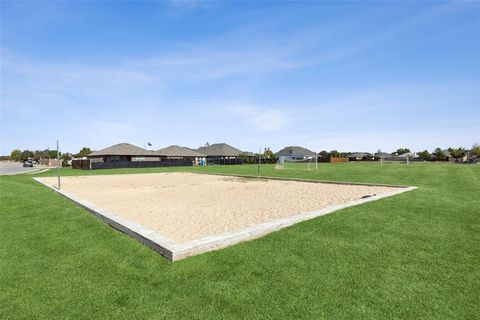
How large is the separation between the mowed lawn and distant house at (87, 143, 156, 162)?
167 feet

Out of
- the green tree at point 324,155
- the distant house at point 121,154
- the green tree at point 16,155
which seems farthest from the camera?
the green tree at point 16,155

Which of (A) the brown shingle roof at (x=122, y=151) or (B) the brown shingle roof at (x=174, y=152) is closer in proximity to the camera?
(A) the brown shingle roof at (x=122, y=151)

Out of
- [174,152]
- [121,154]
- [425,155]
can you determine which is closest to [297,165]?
[174,152]

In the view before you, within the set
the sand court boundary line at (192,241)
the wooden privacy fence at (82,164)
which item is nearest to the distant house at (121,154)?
the wooden privacy fence at (82,164)

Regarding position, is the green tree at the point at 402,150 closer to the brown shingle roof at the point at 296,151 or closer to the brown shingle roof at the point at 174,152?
the brown shingle roof at the point at 296,151

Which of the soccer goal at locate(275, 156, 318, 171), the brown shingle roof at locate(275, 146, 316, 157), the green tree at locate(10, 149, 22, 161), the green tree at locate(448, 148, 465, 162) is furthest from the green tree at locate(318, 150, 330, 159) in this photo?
the green tree at locate(10, 149, 22, 161)

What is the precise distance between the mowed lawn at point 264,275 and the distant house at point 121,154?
2006 inches

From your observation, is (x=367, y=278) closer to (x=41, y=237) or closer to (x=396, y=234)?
(x=396, y=234)

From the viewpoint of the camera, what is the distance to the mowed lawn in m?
3.47

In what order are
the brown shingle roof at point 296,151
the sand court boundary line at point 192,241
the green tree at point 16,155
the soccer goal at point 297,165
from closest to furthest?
the sand court boundary line at point 192,241 → the soccer goal at point 297,165 → the brown shingle roof at point 296,151 → the green tree at point 16,155

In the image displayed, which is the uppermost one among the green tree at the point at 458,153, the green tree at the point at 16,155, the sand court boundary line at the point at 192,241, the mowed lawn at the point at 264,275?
the green tree at the point at 16,155

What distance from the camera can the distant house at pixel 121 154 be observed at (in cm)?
5434

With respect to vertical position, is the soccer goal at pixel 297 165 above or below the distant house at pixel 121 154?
below

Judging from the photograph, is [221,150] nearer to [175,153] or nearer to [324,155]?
[175,153]
